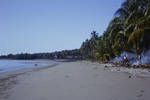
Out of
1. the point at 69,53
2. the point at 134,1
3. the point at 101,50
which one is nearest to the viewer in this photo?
the point at 134,1

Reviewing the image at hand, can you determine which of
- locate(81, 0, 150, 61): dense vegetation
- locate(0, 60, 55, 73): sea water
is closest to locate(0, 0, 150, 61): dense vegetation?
locate(81, 0, 150, 61): dense vegetation

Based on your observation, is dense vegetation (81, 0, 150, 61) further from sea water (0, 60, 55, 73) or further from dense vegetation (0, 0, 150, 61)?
sea water (0, 60, 55, 73)

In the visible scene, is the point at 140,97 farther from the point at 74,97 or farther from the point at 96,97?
the point at 74,97

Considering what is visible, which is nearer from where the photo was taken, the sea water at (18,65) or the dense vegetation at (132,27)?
the dense vegetation at (132,27)

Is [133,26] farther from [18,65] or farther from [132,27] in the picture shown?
[18,65]

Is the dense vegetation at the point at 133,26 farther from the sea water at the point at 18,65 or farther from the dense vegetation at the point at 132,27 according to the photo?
the sea water at the point at 18,65

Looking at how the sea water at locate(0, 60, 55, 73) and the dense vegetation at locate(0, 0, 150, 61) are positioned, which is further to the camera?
the sea water at locate(0, 60, 55, 73)

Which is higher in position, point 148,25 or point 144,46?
point 148,25

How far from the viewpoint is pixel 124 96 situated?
9.05 metres

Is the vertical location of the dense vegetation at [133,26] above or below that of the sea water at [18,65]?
above

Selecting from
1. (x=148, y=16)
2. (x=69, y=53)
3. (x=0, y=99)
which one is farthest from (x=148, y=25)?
(x=69, y=53)

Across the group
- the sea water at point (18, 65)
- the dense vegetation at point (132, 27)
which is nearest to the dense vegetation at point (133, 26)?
the dense vegetation at point (132, 27)

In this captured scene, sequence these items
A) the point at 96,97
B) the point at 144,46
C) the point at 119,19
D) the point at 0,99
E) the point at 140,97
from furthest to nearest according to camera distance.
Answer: the point at 119,19 < the point at 144,46 < the point at 0,99 < the point at 96,97 < the point at 140,97

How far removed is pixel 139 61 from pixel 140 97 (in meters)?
21.8
